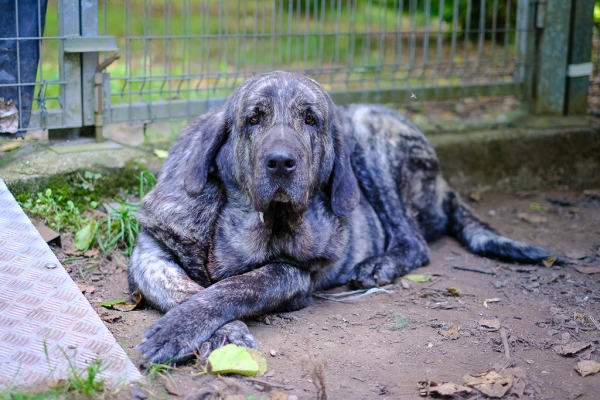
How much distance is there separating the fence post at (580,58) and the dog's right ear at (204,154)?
4372 millimetres

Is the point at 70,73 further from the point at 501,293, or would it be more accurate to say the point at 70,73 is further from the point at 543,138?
the point at 543,138

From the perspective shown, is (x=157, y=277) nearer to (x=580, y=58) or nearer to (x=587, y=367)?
(x=587, y=367)

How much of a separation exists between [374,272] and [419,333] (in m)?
1.00

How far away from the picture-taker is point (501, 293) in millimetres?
4578

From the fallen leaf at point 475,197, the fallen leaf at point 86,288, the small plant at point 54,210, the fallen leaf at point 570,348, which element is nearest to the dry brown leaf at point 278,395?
the fallen leaf at point 570,348

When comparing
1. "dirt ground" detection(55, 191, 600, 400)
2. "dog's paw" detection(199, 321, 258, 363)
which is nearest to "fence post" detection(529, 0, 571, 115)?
"dirt ground" detection(55, 191, 600, 400)

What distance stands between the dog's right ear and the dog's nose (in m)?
0.57

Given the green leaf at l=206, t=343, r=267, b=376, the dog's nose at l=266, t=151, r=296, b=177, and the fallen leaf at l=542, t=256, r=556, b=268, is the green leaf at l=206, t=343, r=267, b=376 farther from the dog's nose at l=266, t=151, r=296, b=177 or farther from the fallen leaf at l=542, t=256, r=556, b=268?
the fallen leaf at l=542, t=256, r=556, b=268

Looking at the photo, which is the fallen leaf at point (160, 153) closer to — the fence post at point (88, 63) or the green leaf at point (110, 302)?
the fence post at point (88, 63)

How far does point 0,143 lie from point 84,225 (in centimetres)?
85

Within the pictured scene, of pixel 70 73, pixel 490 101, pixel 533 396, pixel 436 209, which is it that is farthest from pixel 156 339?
pixel 490 101

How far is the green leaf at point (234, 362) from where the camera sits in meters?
3.17

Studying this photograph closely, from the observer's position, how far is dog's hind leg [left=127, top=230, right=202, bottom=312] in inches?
151

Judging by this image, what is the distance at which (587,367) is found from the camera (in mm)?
3451
